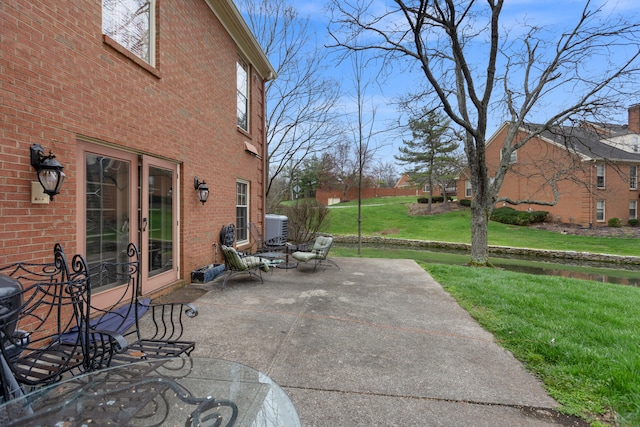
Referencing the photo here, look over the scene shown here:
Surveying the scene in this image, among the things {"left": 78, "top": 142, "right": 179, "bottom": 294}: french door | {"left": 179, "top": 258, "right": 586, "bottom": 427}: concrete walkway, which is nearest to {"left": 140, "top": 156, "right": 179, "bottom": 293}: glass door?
A: {"left": 78, "top": 142, "right": 179, "bottom": 294}: french door

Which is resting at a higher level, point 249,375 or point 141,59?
point 141,59

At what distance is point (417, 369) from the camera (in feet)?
8.63

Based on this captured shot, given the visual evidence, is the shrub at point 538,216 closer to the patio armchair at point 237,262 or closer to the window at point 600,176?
the window at point 600,176

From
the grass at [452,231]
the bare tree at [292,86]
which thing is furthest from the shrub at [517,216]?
the bare tree at [292,86]

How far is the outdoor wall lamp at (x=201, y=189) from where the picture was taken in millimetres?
5590

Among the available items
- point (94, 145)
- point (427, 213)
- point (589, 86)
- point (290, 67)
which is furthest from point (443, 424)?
point (427, 213)

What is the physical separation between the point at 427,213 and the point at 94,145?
92.4 ft

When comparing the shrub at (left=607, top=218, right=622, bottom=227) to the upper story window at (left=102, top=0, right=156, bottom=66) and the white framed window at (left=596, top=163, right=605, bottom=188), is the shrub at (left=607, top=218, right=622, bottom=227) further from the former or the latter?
the upper story window at (left=102, top=0, right=156, bottom=66)

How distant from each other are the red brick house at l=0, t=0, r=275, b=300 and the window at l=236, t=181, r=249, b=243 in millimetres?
814

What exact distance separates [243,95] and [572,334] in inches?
323

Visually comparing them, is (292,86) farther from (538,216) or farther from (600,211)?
(600,211)

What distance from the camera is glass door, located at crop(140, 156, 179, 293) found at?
4355mm

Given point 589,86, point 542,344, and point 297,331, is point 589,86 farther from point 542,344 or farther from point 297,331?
point 297,331

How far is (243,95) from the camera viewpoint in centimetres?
823
